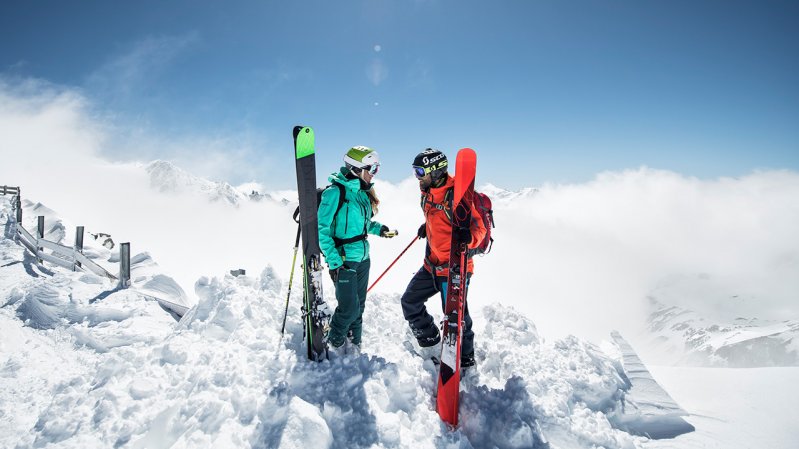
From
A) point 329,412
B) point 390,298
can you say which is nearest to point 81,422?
point 329,412

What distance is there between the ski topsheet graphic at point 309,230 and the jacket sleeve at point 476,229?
6.71 ft

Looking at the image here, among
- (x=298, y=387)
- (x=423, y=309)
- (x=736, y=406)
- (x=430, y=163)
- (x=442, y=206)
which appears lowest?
(x=736, y=406)

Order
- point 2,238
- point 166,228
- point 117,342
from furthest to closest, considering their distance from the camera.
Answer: point 166,228 < point 2,238 < point 117,342

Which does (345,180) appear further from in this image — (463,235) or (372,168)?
(463,235)

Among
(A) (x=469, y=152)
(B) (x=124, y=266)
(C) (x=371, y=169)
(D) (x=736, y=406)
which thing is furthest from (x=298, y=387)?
(B) (x=124, y=266)

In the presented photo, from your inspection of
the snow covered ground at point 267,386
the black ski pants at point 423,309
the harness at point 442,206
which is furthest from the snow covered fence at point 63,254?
the harness at point 442,206

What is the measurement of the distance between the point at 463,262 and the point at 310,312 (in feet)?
6.80

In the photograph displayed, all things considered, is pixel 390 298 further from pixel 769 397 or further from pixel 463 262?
pixel 769 397

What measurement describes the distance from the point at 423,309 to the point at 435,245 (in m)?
1.03

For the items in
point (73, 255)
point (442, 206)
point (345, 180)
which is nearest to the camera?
point (345, 180)

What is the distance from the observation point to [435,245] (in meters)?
5.03

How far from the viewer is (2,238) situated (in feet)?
48.0

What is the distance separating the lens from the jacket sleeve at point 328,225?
175 inches

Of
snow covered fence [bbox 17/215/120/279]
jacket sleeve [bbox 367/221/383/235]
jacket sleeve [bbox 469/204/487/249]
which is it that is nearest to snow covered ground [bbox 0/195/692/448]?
jacket sleeve [bbox 367/221/383/235]
